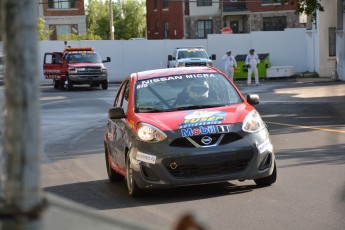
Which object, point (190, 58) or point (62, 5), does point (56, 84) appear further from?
point (62, 5)

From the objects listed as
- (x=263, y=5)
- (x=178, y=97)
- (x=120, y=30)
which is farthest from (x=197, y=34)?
(x=178, y=97)

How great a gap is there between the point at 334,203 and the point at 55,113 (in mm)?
17226

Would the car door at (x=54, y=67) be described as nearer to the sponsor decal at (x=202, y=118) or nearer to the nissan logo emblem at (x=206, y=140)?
the sponsor decal at (x=202, y=118)

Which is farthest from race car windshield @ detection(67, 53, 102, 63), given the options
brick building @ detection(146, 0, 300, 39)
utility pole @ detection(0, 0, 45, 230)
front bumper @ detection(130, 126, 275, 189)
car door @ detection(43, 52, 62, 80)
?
utility pole @ detection(0, 0, 45, 230)

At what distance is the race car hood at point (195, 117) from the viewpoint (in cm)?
910

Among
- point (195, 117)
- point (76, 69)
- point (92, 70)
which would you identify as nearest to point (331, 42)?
point (92, 70)

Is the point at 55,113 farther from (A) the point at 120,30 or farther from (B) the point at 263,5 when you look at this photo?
(A) the point at 120,30

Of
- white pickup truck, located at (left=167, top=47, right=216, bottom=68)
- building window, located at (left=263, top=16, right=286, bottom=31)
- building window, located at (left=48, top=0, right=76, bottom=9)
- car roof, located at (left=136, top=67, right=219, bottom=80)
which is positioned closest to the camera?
car roof, located at (left=136, top=67, right=219, bottom=80)

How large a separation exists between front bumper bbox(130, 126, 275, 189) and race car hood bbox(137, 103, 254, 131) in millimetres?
295

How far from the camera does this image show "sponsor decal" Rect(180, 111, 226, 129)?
9086 mm

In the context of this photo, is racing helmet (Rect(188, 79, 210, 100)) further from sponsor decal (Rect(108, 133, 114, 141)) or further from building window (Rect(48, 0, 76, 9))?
building window (Rect(48, 0, 76, 9))

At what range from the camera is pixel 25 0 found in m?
2.41

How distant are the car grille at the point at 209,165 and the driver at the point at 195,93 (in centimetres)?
126

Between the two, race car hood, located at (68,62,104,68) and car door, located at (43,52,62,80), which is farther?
car door, located at (43,52,62,80)
